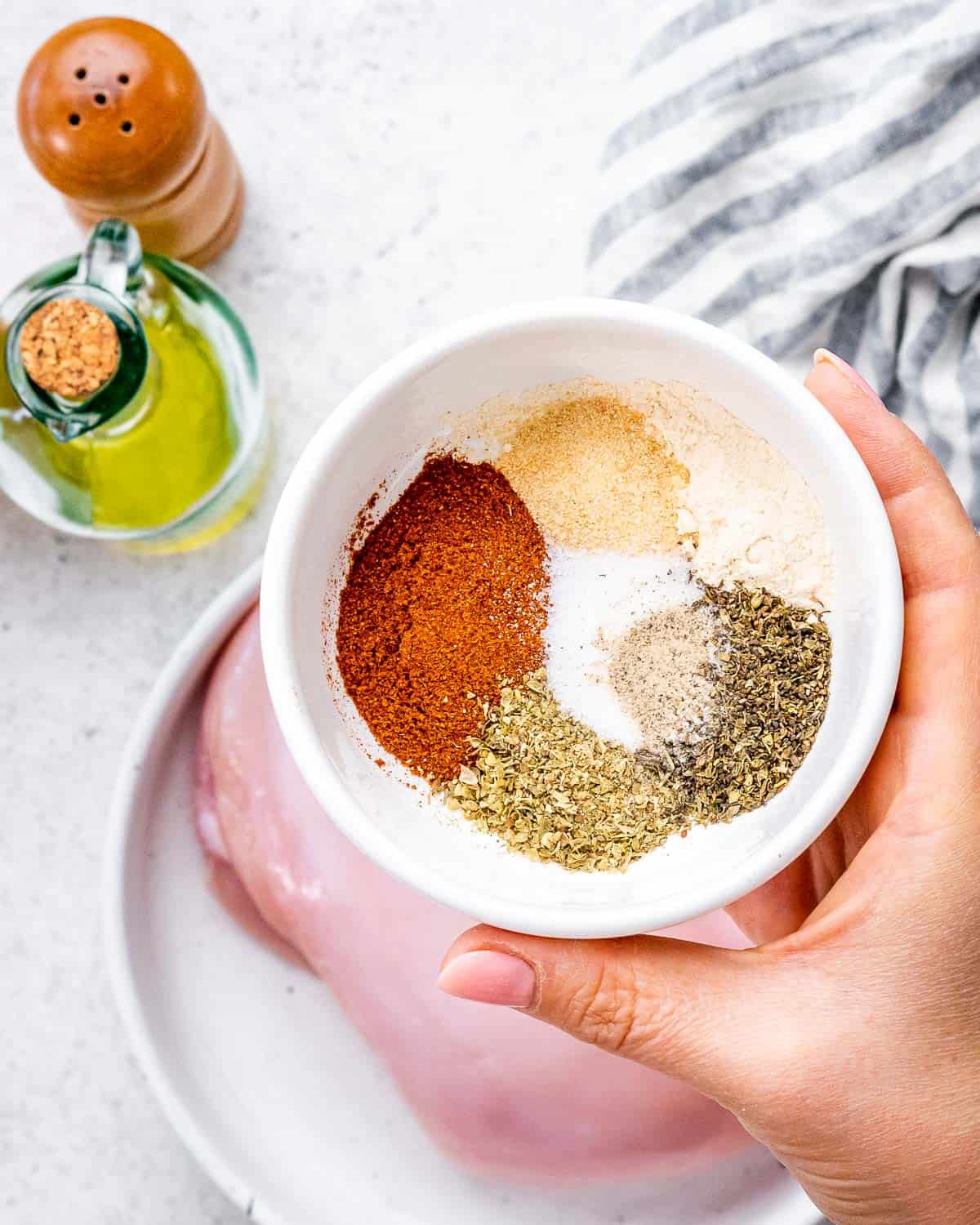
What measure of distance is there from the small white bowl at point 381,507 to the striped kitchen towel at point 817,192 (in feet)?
1.26

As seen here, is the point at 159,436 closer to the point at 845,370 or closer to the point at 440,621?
the point at 440,621

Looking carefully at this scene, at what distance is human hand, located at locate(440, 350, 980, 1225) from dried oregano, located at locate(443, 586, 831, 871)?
7 centimetres

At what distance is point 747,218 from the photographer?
3.41 ft

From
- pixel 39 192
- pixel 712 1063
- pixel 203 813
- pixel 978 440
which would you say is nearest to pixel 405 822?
pixel 712 1063

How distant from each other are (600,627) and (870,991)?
27cm

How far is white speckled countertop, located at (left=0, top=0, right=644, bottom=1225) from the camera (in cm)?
111

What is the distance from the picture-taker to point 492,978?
69cm

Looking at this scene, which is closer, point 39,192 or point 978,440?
point 978,440

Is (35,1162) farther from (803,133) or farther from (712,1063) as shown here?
(803,133)

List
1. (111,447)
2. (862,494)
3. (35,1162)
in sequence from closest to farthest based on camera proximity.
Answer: (862,494) → (111,447) → (35,1162)

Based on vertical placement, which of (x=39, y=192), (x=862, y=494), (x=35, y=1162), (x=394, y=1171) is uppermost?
(x=39, y=192)

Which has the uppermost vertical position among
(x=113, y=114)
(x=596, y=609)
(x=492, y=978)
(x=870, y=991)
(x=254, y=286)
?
(x=113, y=114)

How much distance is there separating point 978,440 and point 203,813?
0.75 meters

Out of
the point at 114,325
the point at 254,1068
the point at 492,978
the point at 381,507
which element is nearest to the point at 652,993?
the point at 492,978
